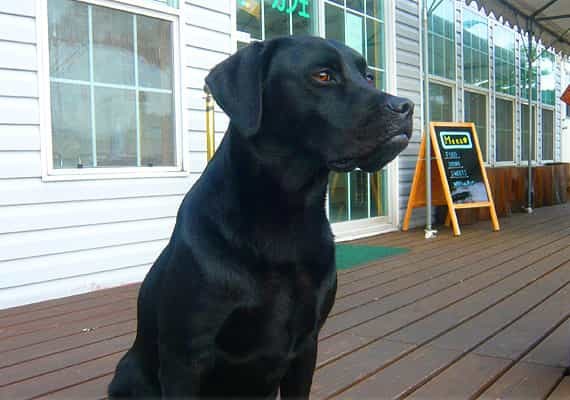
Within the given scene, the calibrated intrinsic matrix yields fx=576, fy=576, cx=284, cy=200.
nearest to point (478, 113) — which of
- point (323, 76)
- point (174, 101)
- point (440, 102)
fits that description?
point (440, 102)

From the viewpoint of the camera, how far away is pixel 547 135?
11.4 metres

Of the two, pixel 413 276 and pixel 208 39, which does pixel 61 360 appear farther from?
pixel 208 39

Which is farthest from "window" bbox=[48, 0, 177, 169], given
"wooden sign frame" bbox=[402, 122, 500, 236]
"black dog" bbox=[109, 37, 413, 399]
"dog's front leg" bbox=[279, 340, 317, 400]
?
"wooden sign frame" bbox=[402, 122, 500, 236]

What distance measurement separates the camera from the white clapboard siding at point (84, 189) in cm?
310

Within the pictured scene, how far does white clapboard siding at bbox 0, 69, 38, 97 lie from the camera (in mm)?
3043

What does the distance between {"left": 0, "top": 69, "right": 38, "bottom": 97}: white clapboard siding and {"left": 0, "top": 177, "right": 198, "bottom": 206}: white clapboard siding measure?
0.47 meters

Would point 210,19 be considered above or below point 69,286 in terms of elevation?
above

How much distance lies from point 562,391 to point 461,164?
4443 mm

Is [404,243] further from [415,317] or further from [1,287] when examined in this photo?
[1,287]

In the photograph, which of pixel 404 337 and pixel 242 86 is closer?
pixel 242 86

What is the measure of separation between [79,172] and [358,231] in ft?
10.5

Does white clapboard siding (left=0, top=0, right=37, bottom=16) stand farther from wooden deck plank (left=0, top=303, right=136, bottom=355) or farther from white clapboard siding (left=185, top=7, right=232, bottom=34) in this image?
wooden deck plank (left=0, top=303, right=136, bottom=355)

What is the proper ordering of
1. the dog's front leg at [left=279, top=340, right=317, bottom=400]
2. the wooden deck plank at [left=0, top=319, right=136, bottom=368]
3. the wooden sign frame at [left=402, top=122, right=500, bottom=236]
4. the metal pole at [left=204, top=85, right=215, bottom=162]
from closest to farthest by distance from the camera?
the dog's front leg at [left=279, top=340, right=317, bottom=400]
the wooden deck plank at [left=0, top=319, right=136, bottom=368]
the metal pole at [left=204, top=85, right=215, bottom=162]
the wooden sign frame at [left=402, top=122, right=500, bottom=236]

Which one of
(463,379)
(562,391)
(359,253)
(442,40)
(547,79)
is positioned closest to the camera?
(562,391)
